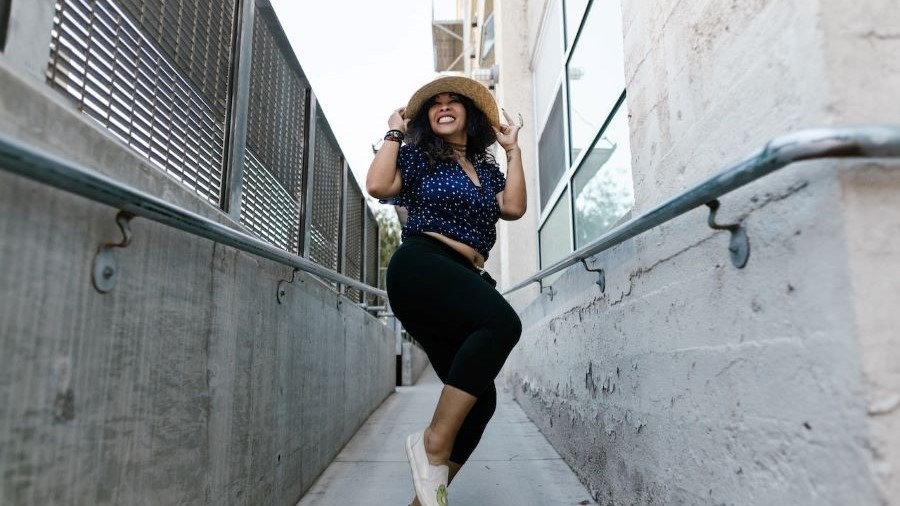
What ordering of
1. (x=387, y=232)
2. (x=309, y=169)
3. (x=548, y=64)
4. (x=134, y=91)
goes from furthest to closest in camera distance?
(x=387, y=232) < (x=548, y=64) < (x=309, y=169) < (x=134, y=91)

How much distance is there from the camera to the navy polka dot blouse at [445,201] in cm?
192

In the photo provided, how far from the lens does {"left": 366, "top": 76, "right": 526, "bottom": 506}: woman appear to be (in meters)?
1.72

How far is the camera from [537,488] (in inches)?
103

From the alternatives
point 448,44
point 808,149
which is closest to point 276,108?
point 808,149

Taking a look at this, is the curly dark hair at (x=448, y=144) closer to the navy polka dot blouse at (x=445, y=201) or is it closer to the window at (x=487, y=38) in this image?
the navy polka dot blouse at (x=445, y=201)

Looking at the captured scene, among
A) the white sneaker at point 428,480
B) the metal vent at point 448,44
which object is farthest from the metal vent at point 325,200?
the metal vent at point 448,44

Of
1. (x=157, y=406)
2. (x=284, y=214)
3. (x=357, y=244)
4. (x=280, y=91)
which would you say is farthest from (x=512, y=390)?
(x=157, y=406)

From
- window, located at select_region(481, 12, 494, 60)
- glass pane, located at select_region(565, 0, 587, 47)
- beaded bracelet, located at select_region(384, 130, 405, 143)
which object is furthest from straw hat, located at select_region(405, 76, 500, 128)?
window, located at select_region(481, 12, 494, 60)

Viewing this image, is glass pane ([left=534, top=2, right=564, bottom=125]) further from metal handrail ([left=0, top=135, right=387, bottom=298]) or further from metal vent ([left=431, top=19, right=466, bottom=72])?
metal vent ([left=431, top=19, right=466, bottom=72])

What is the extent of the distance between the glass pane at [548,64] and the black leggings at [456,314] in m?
3.05

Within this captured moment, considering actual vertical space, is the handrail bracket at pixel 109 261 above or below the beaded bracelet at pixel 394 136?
below

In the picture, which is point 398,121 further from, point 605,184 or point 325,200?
point 325,200

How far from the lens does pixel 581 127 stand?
3793mm

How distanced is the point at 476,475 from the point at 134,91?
2079mm
